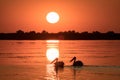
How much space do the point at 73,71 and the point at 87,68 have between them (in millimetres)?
1988

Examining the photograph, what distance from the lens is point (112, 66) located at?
29594mm

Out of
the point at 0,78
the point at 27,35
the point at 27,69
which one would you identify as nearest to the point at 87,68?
the point at 27,69

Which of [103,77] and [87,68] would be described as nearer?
[103,77]

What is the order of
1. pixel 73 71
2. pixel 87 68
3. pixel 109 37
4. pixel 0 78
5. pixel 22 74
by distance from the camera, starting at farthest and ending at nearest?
pixel 109 37, pixel 87 68, pixel 73 71, pixel 22 74, pixel 0 78

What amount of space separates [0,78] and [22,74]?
82.6 inches

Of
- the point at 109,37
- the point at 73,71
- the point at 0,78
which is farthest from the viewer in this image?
the point at 109,37

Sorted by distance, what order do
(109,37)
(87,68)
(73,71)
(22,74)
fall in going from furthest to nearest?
(109,37)
(87,68)
(73,71)
(22,74)

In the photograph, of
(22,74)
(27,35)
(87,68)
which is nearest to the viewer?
(22,74)

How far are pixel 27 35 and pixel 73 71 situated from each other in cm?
10641

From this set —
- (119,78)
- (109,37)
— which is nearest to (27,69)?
(119,78)

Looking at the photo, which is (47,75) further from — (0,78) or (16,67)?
(16,67)

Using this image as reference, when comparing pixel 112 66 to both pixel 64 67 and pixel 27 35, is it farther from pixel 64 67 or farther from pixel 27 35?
pixel 27 35

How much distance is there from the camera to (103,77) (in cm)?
2364

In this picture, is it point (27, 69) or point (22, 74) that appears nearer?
point (22, 74)
